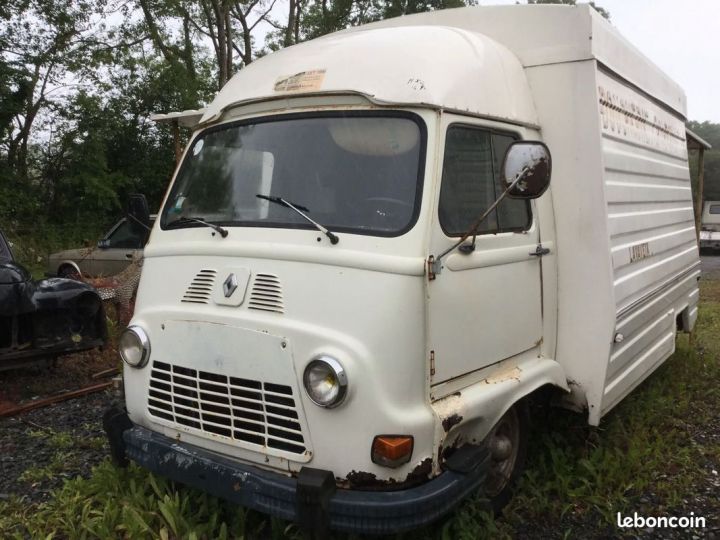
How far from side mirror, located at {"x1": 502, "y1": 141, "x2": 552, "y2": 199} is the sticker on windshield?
105 cm

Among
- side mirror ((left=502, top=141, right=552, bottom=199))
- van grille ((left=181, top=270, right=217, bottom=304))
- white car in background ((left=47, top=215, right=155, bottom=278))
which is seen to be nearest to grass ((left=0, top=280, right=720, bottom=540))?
van grille ((left=181, top=270, right=217, bottom=304))

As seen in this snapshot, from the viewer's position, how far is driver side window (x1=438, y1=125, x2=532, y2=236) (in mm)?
3025

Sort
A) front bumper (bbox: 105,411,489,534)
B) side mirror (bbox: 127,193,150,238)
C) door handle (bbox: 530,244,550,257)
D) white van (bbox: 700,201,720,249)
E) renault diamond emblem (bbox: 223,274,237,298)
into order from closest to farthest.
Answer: front bumper (bbox: 105,411,489,534) < renault diamond emblem (bbox: 223,274,237,298) < door handle (bbox: 530,244,550,257) < side mirror (bbox: 127,193,150,238) < white van (bbox: 700,201,720,249)

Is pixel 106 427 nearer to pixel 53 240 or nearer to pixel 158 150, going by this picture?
pixel 53 240

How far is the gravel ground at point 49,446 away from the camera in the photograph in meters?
3.84

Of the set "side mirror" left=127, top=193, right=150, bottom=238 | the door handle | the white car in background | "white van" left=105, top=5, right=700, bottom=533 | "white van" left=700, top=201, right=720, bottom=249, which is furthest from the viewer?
"white van" left=700, top=201, right=720, bottom=249

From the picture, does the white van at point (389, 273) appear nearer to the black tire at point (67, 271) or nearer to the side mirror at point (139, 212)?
the side mirror at point (139, 212)

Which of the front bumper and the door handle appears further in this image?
the door handle

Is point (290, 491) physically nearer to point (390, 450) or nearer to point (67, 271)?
point (390, 450)

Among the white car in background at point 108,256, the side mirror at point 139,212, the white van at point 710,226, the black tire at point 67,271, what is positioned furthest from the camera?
the white van at point 710,226

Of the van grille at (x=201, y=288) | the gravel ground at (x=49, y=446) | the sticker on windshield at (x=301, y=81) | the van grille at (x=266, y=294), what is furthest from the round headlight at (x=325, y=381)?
the gravel ground at (x=49, y=446)

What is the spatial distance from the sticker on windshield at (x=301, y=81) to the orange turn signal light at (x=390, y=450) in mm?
1763

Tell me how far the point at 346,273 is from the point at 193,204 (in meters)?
1.23

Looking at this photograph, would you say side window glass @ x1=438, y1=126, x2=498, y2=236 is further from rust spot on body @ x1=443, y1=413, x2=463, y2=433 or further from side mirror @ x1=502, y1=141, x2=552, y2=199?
rust spot on body @ x1=443, y1=413, x2=463, y2=433
